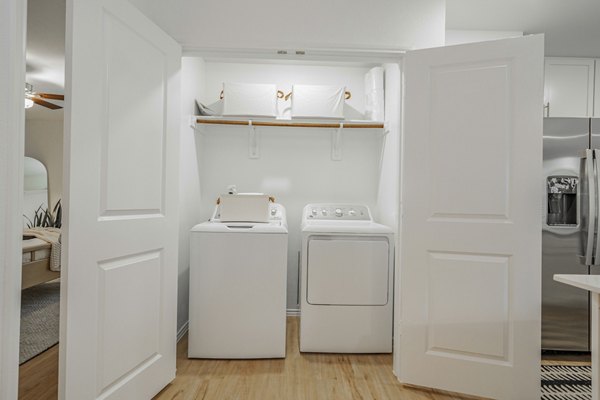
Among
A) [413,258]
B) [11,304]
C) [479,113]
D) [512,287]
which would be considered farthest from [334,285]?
[11,304]

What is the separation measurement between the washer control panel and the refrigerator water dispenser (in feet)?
4.21

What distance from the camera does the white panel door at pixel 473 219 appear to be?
1736 mm

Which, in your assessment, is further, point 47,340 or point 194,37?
point 47,340

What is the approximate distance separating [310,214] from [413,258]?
1126mm

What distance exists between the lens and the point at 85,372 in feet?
4.45

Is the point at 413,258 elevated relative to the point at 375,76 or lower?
lower

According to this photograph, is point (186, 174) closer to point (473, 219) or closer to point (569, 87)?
point (473, 219)

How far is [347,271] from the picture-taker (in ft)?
7.62

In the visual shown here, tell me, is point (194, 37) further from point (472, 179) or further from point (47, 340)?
point (47, 340)

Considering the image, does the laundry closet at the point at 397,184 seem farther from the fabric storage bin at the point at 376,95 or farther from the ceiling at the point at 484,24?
the fabric storage bin at the point at 376,95

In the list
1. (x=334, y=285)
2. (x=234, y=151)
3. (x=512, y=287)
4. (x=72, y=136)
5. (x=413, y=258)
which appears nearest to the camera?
(x=72, y=136)

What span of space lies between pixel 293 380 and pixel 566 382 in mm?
1664

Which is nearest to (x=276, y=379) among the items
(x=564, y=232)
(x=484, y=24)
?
(x=564, y=232)

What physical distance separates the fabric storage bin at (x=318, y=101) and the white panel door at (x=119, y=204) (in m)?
1.18
